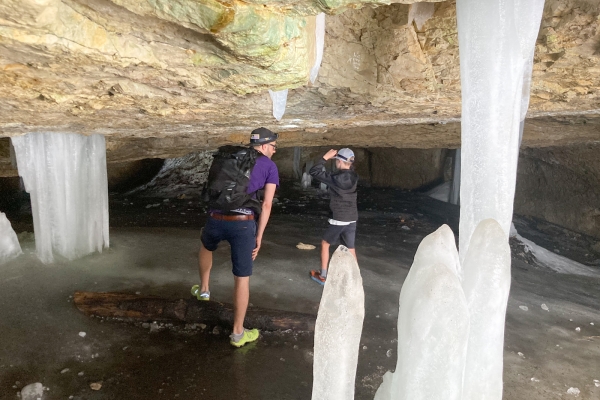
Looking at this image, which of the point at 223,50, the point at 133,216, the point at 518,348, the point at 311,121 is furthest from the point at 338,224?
the point at 133,216

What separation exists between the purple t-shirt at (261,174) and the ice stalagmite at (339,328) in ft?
5.59

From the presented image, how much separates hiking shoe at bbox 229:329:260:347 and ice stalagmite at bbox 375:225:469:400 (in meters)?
1.81

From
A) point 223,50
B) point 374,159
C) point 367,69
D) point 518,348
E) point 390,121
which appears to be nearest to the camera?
point 223,50

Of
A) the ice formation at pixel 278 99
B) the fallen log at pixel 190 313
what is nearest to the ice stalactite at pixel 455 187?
the fallen log at pixel 190 313

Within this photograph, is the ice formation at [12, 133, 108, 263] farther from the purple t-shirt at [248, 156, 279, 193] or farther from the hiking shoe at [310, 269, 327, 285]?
the hiking shoe at [310, 269, 327, 285]

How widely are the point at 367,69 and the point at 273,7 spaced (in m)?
1.47

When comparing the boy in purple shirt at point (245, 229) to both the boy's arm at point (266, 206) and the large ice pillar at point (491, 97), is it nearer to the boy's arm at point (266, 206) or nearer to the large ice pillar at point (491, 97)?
the boy's arm at point (266, 206)

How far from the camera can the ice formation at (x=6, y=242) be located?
15.8 ft

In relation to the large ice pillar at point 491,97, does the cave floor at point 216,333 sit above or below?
below

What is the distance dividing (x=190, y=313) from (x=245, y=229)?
91 centimetres

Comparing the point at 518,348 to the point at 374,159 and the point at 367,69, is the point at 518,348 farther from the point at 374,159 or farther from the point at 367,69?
the point at 374,159

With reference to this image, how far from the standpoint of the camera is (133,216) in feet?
28.1

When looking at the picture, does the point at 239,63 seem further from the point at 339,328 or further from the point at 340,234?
the point at 340,234

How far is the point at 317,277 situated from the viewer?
490 centimetres
